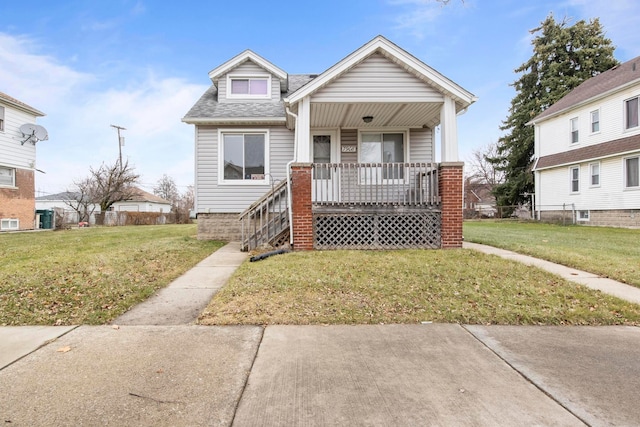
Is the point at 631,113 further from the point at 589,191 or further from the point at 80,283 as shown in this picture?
the point at 80,283

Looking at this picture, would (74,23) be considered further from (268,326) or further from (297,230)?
(268,326)

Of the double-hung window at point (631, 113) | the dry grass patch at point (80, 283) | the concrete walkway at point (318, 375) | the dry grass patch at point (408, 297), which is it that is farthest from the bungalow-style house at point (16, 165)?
the double-hung window at point (631, 113)

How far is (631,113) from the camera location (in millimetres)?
15281

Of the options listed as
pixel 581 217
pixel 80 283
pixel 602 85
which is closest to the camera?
pixel 80 283

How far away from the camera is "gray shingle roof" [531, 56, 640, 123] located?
15.6 m

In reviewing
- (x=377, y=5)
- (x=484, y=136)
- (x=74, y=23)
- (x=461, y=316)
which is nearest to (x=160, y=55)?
(x=74, y=23)

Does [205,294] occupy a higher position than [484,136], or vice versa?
[484,136]

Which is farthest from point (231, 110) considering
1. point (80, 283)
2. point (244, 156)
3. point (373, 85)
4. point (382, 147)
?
point (80, 283)

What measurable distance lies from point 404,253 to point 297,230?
8.13 ft

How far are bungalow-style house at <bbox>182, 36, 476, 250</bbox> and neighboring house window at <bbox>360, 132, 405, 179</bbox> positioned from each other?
0.03 meters

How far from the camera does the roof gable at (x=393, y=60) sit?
7.84m

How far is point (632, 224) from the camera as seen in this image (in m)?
15.1

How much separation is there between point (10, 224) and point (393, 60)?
19404mm

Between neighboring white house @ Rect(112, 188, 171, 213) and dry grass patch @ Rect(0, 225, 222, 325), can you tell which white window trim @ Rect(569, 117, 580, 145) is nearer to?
dry grass patch @ Rect(0, 225, 222, 325)
